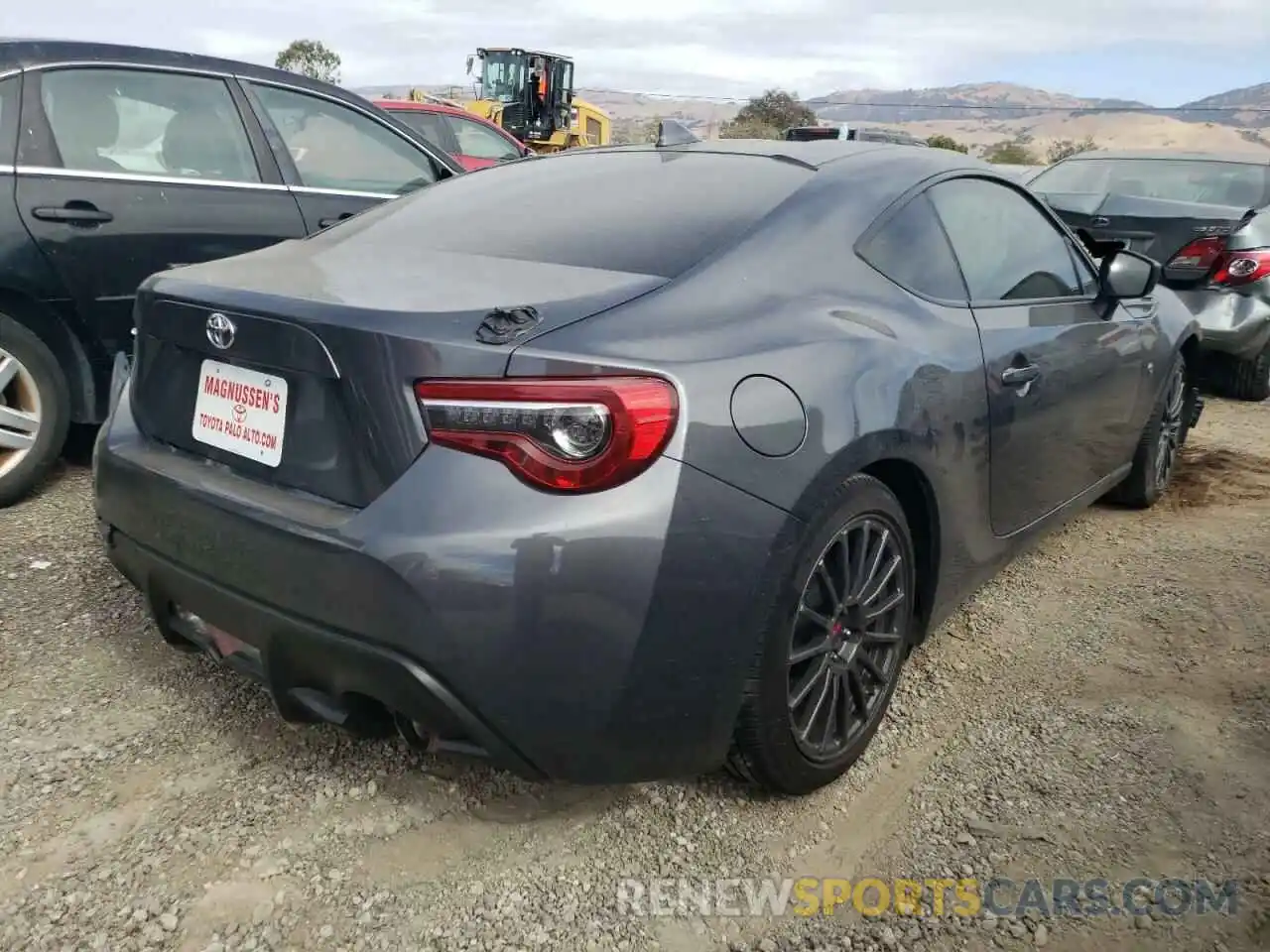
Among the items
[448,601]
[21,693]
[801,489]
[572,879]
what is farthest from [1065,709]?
[21,693]

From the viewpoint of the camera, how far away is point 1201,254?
5.83 m

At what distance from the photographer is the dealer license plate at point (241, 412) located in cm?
202

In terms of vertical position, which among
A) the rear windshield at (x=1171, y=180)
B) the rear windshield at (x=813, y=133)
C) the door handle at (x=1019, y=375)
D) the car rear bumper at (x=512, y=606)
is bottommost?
the car rear bumper at (x=512, y=606)

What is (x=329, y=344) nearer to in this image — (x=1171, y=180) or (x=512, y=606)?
(x=512, y=606)

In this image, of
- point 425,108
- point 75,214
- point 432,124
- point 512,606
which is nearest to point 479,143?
point 432,124

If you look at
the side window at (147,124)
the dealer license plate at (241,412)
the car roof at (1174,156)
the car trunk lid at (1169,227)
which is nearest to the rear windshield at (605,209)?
the dealer license plate at (241,412)

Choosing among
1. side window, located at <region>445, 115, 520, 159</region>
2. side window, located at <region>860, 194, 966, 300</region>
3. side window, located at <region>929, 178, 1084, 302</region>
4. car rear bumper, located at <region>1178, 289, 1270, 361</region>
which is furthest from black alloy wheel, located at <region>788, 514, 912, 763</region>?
side window, located at <region>445, 115, 520, 159</region>

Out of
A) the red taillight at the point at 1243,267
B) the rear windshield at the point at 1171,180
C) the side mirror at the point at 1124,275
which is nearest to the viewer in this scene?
the side mirror at the point at 1124,275

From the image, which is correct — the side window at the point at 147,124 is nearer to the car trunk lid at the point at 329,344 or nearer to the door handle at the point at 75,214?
the door handle at the point at 75,214

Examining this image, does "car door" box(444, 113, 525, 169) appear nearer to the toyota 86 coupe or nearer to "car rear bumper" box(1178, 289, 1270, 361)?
"car rear bumper" box(1178, 289, 1270, 361)

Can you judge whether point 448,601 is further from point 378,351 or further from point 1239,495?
point 1239,495

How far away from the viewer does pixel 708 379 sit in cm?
189

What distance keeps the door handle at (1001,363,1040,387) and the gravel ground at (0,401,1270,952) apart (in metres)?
0.83

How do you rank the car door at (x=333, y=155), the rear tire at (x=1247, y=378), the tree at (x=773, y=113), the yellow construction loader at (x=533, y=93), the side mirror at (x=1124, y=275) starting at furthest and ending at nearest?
the tree at (x=773, y=113) → the yellow construction loader at (x=533, y=93) → the rear tire at (x=1247, y=378) → the car door at (x=333, y=155) → the side mirror at (x=1124, y=275)
